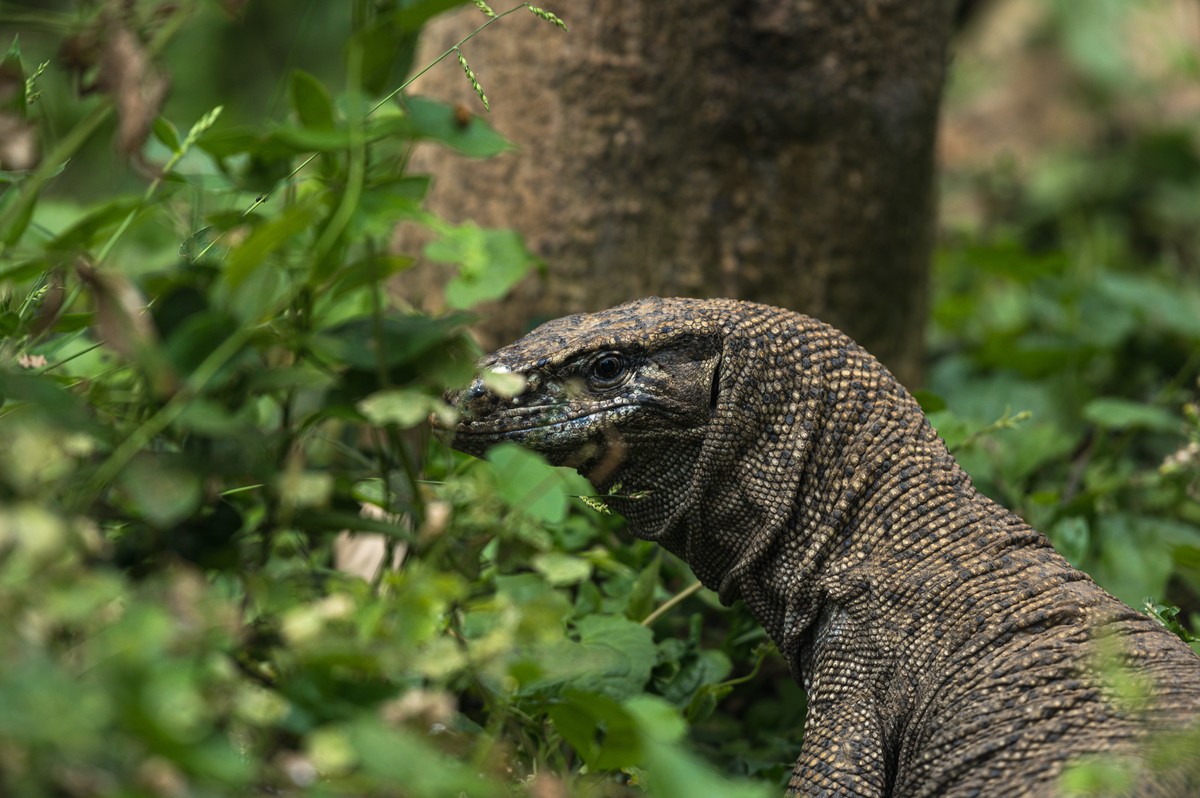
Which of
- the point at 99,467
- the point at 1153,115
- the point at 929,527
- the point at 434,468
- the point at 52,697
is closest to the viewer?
the point at 52,697

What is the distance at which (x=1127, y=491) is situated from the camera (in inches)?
207

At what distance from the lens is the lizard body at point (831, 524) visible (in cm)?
312

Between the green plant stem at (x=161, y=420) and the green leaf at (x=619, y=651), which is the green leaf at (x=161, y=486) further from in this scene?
the green leaf at (x=619, y=651)

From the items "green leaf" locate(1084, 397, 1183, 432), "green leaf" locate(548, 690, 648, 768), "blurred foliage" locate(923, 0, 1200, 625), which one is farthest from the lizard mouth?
"green leaf" locate(1084, 397, 1183, 432)

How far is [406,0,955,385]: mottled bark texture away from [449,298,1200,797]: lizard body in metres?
1.71

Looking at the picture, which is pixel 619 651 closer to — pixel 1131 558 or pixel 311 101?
pixel 311 101

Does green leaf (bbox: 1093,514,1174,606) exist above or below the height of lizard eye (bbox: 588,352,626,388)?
below

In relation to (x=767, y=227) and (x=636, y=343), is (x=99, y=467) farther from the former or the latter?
(x=767, y=227)

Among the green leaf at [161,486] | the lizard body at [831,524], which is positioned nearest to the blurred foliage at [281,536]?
the green leaf at [161,486]

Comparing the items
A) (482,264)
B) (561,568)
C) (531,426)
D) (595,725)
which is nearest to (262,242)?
(561,568)

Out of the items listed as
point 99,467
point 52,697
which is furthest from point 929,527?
point 52,697

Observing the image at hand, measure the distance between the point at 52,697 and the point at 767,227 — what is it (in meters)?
4.02

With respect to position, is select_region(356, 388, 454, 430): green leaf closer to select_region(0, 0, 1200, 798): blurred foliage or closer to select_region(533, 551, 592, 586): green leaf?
select_region(0, 0, 1200, 798): blurred foliage

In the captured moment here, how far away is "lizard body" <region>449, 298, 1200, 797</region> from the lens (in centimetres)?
312
